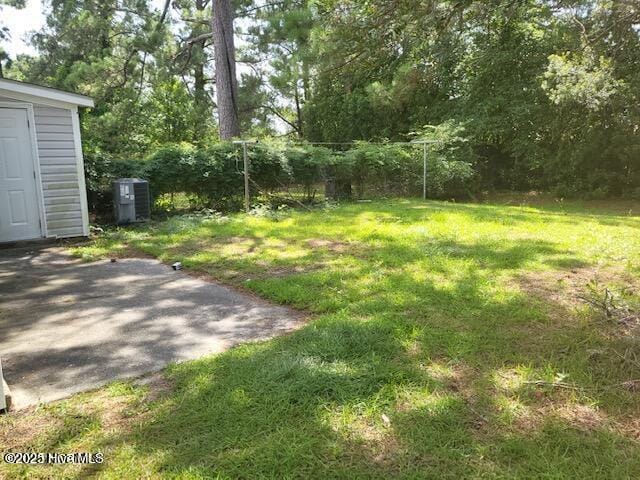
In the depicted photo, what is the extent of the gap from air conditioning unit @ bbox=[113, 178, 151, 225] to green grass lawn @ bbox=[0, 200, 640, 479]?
16.2 feet

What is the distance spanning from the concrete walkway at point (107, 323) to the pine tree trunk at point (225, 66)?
793 centimetres

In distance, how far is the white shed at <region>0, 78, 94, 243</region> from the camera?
7.19m

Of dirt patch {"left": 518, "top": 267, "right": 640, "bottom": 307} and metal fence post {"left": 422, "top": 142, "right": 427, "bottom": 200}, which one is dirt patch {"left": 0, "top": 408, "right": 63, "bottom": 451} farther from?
metal fence post {"left": 422, "top": 142, "right": 427, "bottom": 200}

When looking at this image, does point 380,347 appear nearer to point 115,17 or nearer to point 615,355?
point 615,355

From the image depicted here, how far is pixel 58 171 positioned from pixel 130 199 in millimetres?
1403

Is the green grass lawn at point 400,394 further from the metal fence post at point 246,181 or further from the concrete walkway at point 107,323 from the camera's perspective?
the metal fence post at point 246,181

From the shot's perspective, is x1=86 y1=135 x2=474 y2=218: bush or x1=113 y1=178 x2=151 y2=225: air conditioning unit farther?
x1=86 y1=135 x2=474 y2=218: bush

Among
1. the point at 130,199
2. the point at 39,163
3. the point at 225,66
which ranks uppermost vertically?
the point at 225,66

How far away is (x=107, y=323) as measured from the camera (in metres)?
3.91

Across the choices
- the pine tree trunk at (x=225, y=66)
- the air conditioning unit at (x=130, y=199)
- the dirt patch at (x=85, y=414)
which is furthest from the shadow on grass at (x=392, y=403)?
the pine tree trunk at (x=225, y=66)

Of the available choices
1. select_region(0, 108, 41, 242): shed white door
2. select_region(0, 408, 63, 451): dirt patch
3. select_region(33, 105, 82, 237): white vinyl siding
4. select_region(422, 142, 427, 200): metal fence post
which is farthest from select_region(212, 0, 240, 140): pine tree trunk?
select_region(0, 408, 63, 451): dirt patch

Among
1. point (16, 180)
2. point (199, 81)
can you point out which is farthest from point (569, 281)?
point (199, 81)

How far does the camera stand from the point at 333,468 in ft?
6.57

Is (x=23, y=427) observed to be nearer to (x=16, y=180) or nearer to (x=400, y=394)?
(x=400, y=394)
